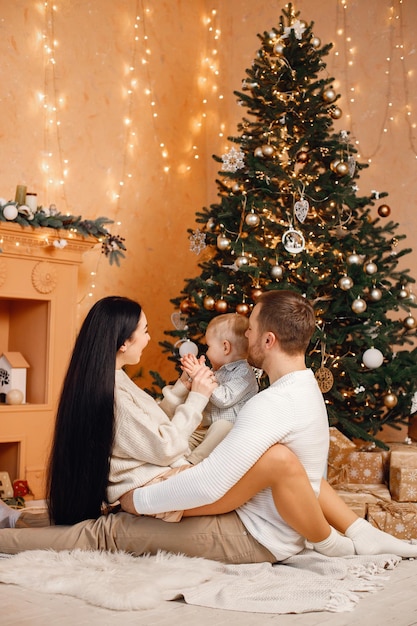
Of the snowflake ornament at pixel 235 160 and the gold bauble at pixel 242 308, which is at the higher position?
the snowflake ornament at pixel 235 160

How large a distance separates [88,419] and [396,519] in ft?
5.16

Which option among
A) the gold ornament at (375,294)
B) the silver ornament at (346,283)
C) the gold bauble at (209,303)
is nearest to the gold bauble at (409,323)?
the gold ornament at (375,294)

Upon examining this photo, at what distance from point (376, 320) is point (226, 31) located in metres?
3.54

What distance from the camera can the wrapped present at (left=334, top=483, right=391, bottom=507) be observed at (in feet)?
11.0

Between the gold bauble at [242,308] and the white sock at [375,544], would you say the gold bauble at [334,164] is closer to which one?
the gold bauble at [242,308]

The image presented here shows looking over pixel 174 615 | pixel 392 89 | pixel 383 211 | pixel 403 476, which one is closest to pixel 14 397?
pixel 403 476

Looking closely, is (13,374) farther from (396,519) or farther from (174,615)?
(174,615)

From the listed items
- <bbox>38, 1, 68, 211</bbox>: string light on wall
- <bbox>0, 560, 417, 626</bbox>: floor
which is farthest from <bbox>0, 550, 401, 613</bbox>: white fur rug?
<bbox>38, 1, 68, 211</bbox>: string light on wall

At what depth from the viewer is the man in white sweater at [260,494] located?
2.28 metres

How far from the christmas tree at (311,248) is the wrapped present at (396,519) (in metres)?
0.49

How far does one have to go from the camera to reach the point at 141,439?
2.46 metres

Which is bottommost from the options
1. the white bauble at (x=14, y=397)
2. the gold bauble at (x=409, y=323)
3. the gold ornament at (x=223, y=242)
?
the white bauble at (x=14, y=397)

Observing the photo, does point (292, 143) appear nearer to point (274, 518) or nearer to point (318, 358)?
point (318, 358)

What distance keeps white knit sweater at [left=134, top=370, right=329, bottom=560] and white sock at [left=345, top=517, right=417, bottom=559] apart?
0.23 metres
